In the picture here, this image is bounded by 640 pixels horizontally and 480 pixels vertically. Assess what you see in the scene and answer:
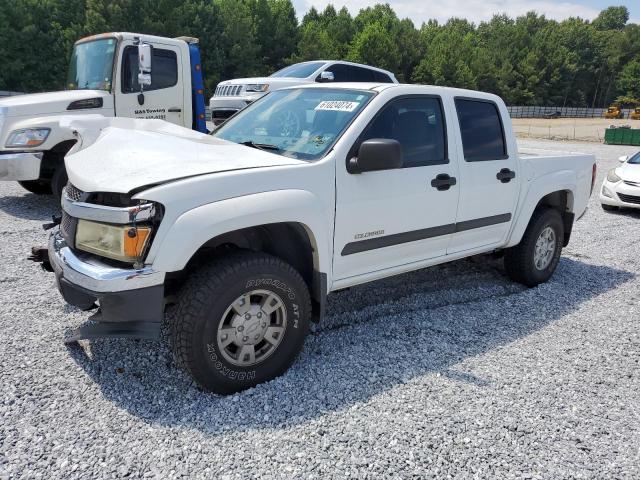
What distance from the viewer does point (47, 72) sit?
131ft

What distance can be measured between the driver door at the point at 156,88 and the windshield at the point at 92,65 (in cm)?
22

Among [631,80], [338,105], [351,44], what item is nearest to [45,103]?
[338,105]

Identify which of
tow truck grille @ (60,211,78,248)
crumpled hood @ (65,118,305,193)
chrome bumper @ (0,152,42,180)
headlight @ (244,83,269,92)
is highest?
headlight @ (244,83,269,92)

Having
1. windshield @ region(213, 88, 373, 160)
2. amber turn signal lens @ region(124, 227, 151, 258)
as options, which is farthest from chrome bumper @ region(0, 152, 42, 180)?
amber turn signal lens @ region(124, 227, 151, 258)

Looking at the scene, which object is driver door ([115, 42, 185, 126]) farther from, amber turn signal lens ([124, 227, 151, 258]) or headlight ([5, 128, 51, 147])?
amber turn signal lens ([124, 227, 151, 258])

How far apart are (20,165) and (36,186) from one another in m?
→ 1.45

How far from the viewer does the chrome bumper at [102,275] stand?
8.58 feet

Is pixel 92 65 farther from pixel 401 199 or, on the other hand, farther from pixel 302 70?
pixel 401 199

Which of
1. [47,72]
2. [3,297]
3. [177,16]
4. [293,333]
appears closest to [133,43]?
[3,297]

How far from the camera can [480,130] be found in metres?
4.38

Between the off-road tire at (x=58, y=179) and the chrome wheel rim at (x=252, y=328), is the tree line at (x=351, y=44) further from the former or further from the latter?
the chrome wheel rim at (x=252, y=328)

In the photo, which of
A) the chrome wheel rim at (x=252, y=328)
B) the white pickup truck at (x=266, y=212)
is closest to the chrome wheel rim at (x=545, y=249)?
the white pickup truck at (x=266, y=212)

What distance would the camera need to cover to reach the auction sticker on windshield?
11.8 feet

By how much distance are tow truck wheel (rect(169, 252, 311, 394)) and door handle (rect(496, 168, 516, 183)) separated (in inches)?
88.1
